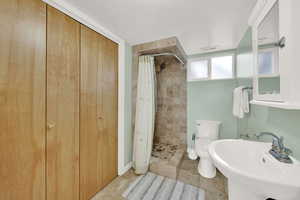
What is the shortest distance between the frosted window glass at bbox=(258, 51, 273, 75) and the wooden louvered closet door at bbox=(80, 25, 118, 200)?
165 cm

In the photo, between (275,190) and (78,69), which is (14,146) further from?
(275,190)

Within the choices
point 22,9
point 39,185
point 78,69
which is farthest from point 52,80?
point 39,185

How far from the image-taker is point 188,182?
5.76 ft

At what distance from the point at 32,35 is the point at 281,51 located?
1764mm

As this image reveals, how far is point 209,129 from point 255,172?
155 centimetres

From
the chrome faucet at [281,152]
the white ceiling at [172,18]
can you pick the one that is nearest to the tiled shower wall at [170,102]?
the white ceiling at [172,18]

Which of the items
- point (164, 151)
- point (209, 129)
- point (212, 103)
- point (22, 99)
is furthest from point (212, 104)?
point (22, 99)

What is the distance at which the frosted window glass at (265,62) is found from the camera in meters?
0.87

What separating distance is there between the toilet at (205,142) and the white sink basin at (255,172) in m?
0.98

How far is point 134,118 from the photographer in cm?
217

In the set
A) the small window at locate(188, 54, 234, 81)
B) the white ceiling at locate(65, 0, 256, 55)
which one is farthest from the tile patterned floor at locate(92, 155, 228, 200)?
the white ceiling at locate(65, 0, 256, 55)

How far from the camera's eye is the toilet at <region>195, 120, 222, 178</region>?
188cm

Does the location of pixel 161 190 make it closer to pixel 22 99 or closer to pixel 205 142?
pixel 205 142

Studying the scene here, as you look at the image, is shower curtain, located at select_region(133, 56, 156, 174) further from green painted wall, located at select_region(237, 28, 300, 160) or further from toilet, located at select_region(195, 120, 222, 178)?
green painted wall, located at select_region(237, 28, 300, 160)
